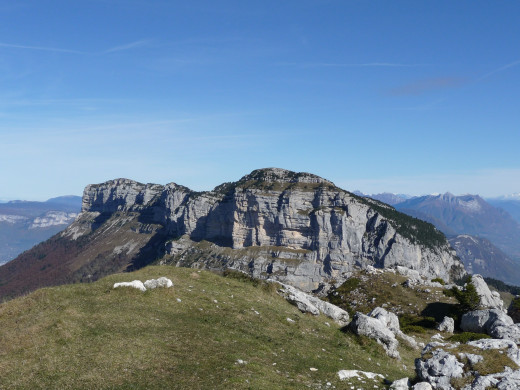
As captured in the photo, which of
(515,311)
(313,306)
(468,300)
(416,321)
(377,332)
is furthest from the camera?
(515,311)

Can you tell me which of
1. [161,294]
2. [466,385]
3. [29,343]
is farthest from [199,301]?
[466,385]

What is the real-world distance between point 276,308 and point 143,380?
66.4ft

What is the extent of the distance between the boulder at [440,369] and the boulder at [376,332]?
1092cm

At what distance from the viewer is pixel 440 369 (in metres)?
18.8

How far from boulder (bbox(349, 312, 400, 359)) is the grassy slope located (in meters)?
0.96

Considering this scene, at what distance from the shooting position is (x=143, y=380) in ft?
59.7

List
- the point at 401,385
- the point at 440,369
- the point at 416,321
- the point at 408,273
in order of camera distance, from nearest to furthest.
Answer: the point at 440,369, the point at 401,385, the point at 416,321, the point at 408,273

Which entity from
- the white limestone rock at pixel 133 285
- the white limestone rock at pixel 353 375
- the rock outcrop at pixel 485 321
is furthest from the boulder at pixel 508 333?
the white limestone rock at pixel 133 285

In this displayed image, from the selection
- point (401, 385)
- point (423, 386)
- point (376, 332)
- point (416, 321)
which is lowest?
point (416, 321)

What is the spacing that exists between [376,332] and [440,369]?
493 inches

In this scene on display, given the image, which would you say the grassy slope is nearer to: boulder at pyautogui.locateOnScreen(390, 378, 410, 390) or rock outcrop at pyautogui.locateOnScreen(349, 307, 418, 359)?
rock outcrop at pyautogui.locateOnScreen(349, 307, 418, 359)

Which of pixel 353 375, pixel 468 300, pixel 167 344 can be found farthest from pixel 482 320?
pixel 167 344

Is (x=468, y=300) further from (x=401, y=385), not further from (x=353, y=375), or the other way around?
(x=401, y=385)

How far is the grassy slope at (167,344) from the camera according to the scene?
18547 mm
